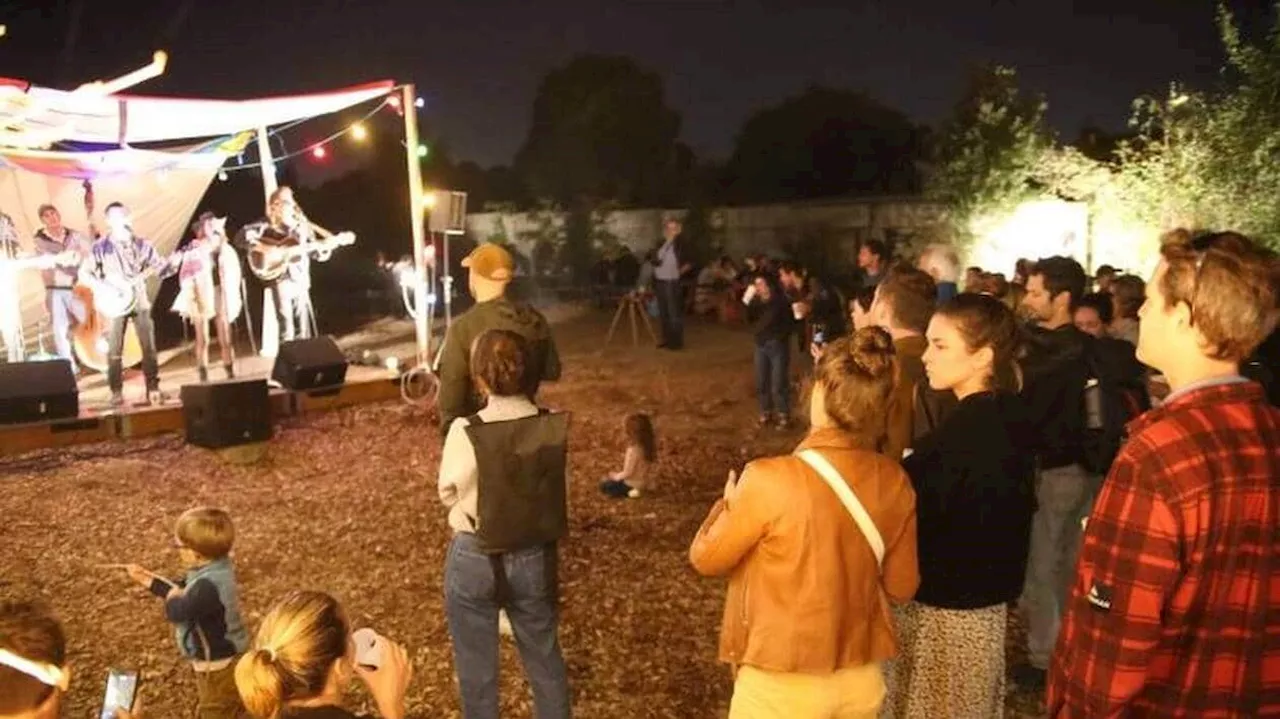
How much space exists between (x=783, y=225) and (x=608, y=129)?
39.7ft

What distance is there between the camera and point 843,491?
2.33 metres

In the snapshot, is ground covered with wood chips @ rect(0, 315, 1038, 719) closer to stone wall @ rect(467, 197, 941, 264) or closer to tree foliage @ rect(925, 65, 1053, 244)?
tree foliage @ rect(925, 65, 1053, 244)

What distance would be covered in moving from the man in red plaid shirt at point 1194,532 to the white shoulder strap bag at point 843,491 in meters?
0.52

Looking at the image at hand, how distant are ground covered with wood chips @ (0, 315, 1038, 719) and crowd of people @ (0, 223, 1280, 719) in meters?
1.13

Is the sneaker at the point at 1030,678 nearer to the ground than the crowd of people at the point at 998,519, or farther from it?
nearer to the ground

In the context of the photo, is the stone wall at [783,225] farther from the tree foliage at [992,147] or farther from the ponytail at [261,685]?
the ponytail at [261,685]

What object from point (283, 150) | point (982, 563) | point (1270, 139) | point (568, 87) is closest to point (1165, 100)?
point (1270, 139)

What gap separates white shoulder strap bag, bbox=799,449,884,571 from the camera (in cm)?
232

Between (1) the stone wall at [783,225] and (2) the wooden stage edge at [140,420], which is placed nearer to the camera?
(2) the wooden stage edge at [140,420]

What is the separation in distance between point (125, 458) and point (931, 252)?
674cm

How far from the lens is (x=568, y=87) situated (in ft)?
106

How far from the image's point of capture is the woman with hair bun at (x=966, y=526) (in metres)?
2.63

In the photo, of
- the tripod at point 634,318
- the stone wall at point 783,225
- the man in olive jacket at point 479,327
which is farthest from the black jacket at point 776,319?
the stone wall at point 783,225

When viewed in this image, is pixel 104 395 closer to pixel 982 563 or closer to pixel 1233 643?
pixel 982 563
